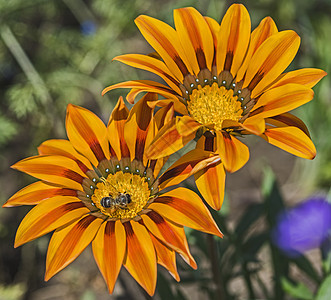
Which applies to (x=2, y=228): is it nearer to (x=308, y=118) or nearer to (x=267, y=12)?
(x=308, y=118)

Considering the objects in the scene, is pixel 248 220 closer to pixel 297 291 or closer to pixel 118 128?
pixel 297 291

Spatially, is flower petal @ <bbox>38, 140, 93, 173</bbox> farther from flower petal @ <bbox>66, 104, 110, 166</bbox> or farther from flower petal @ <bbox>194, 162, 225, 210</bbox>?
flower petal @ <bbox>194, 162, 225, 210</bbox>

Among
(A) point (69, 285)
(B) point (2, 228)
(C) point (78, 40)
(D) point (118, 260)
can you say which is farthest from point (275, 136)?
(C) point (78, 40)

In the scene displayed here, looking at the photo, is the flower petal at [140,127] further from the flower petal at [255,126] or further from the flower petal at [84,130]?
the flower petal at [255,126]

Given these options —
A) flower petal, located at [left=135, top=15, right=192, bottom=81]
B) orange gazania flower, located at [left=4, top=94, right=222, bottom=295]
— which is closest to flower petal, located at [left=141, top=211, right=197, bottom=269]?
orange gazania flower, located at [left=4, top=94, right=222, bottom=295]

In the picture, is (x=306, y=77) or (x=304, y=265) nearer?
(x=306, y=77)

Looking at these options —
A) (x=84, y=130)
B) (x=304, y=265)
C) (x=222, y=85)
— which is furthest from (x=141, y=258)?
(x=304, y=265)

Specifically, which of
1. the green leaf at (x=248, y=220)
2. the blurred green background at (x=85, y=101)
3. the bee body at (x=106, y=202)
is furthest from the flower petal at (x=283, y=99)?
the blurred green background at (x=85, y=101)

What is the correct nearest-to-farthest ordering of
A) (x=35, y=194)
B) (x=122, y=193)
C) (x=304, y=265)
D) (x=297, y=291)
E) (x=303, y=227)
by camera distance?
1. (x=35, y=194)
2. (x=122, y=193)
3. (x=297, y=291)
4. (x=304, y=265)
5. (x=303, y=227)
